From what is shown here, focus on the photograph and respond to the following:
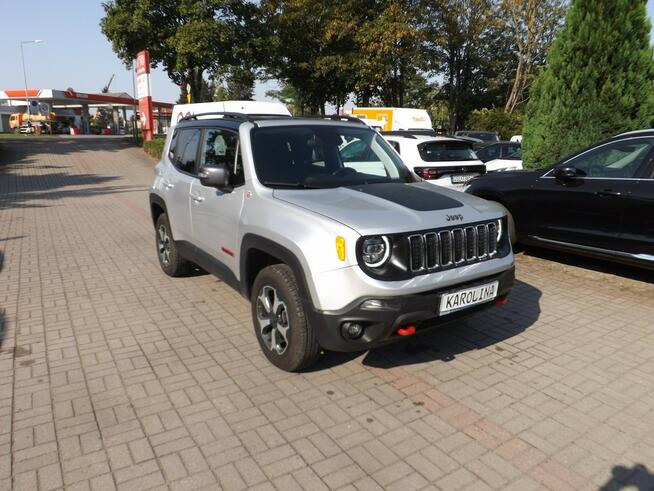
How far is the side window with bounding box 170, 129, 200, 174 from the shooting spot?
198 inches

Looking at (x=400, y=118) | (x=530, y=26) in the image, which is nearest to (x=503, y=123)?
(x=530, y=26)

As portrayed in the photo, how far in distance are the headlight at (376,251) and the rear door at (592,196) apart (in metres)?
3.63

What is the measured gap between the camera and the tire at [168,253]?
5777 millimetres

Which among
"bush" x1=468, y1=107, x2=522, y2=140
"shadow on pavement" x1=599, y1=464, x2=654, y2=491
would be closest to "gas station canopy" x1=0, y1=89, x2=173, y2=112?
"bush" x1=468, y1=107, x2=522, y2=140

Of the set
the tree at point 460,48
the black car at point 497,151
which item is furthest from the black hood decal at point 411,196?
the tree at point 460,48

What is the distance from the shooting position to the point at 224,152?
441 centimetres

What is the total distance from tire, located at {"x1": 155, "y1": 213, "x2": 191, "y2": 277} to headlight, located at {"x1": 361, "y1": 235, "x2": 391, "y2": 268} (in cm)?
319

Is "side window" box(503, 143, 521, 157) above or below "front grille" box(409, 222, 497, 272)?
above

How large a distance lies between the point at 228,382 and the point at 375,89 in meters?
30.7

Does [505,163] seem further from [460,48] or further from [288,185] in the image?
[460,48]

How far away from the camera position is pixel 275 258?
3691mm

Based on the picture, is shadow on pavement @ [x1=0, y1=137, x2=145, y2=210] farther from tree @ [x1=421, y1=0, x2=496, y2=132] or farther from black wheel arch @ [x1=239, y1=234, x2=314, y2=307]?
tree @ [x1=421, y1=0, x2=496, y2=132]

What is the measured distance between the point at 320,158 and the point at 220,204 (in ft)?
3.12

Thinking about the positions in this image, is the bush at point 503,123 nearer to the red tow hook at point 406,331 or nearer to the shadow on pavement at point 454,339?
the shadow on pavement at point 454,339
